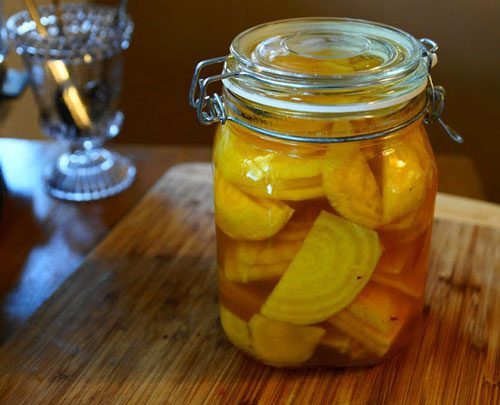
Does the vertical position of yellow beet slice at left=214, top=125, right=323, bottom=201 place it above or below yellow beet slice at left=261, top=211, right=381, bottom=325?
above

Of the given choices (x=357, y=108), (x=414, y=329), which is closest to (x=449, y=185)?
(x=414, y=329)

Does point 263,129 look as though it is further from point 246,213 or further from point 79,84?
point 79,84

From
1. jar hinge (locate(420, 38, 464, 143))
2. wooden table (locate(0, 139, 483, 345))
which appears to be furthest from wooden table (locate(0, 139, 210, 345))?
jar hinge (locate(420, 38, 464, 143))

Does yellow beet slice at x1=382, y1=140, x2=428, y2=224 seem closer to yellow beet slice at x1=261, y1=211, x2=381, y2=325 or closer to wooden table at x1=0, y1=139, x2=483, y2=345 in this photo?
yellow beet slice at x1=261, y1=211, x2=381, y2=325

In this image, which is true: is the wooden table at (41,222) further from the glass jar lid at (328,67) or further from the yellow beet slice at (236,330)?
the glass jar lid at (328,67)

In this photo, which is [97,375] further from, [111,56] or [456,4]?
[456,4]

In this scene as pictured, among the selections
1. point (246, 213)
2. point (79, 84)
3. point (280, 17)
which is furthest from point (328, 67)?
point (280, 17)

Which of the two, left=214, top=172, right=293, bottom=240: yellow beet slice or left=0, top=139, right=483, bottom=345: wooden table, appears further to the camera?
left=0, top=139, right=483, bottom=345: wooden table
